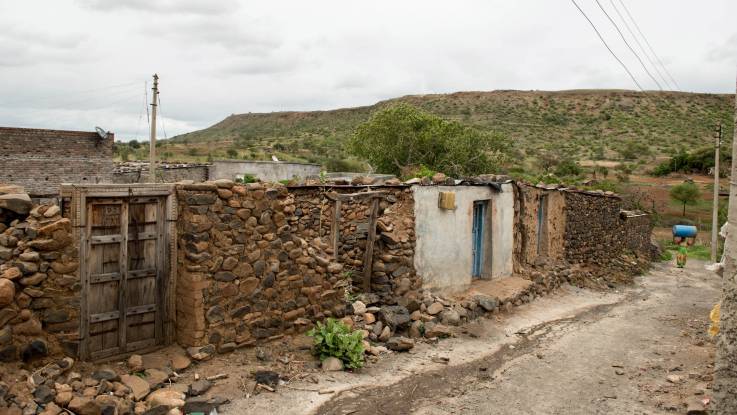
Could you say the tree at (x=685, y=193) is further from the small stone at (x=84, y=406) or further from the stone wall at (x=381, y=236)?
the small stone at (x=84, y=406)

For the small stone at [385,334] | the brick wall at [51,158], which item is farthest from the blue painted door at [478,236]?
the brick wall at [51,158]

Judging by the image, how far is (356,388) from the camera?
616cm

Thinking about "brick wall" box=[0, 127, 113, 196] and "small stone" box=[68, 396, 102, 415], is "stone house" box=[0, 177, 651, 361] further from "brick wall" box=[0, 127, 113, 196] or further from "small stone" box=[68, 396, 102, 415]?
"brick wall" box=[0, 127, 113, 196]

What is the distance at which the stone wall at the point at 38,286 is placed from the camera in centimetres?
471

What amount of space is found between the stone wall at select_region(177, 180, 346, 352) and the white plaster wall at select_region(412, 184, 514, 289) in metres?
3.02

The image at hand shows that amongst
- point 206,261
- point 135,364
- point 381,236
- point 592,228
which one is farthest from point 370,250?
point 592,228

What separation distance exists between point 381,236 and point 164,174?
1427 centimetres

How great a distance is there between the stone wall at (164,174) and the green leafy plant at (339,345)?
14.0 m

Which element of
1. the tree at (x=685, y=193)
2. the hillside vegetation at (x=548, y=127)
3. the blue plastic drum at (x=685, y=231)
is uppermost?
the hillside vegetation at (x=548, y=127)

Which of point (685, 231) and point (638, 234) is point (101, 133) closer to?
point (638, 234)

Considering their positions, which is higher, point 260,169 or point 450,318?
point 260,169

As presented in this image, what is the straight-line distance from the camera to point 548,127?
157ft

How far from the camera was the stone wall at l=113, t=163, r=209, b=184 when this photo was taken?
19.7 m

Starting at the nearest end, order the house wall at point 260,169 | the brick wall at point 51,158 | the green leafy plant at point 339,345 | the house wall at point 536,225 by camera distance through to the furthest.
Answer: the green leafy plant at point 339,345, the house wall at point 536,225, the brick wall at point 51,158, the house wall at point 260,169
